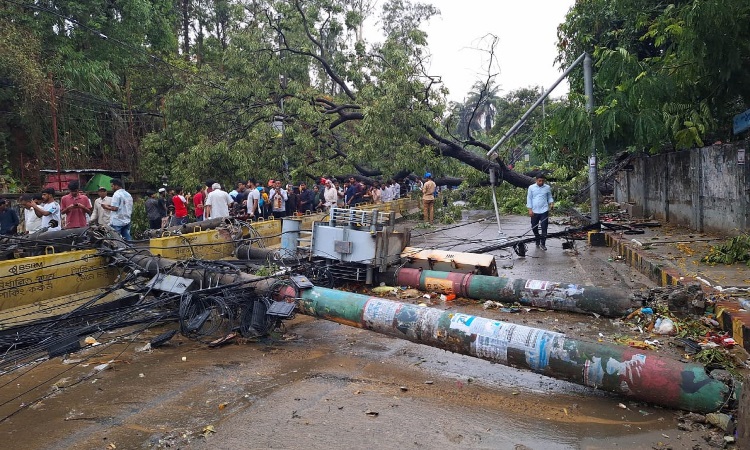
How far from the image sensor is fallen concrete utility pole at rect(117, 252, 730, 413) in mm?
3832

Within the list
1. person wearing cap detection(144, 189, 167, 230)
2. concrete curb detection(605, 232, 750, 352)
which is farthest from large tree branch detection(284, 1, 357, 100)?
concrete curb detection(605, 232, 750, 352)

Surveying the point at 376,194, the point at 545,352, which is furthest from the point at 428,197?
the point at 545,352

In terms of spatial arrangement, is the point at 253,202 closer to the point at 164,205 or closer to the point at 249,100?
the point at 164,205

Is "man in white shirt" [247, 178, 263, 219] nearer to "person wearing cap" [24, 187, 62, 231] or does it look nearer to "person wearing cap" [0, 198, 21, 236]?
"person wearing cap" [24, 187, 62, 231]

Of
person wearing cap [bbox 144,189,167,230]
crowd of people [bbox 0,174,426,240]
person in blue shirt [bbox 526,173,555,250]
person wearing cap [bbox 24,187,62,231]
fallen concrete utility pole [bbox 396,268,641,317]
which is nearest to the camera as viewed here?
fallen concrete utility pole [bbox 396,268,641,317]

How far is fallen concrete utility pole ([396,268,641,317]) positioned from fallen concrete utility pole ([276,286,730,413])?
1772 mm

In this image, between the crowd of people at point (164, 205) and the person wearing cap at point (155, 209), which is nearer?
the crowd of people at point (164, 205)

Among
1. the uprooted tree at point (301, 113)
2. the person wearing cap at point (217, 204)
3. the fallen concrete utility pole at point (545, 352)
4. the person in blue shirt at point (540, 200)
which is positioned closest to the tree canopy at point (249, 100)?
the uprooted tree at point (301, 113)

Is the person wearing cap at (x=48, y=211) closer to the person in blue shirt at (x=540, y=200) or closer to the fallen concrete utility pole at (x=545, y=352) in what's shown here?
the fallen concrete utility pole at (x=545, y=352)

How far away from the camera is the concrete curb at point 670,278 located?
4986 millimetres

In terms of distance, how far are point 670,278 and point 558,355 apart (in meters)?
3.78

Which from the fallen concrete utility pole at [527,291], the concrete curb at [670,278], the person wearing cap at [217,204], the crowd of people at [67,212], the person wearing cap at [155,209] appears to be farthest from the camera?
the person wearing cap at [155,209]

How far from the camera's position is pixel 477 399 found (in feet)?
14.7

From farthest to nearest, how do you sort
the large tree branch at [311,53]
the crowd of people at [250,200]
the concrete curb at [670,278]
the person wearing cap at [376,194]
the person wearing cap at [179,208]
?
1. the person wearing cap at [376,194]
2. the large tree branch at [311,53]
3. the person wearing cap at [179,208]
4. the crowd of people at [250,200]
5. the concrete curb at [670,278]
